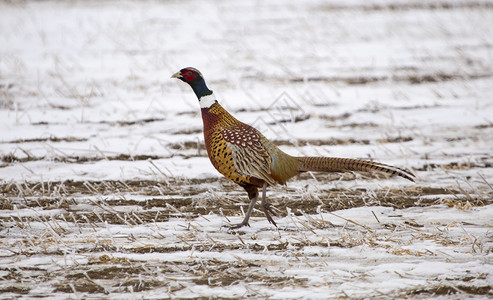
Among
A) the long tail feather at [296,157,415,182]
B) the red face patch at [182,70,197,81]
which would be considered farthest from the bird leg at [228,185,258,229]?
the red face patch at [182,70,197,81]

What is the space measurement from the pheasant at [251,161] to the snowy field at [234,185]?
27 centimetres

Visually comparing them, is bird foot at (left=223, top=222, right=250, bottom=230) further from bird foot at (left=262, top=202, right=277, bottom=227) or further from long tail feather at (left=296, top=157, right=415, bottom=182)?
long tail feather at (left=296, top=157, right=415, bottom=182)

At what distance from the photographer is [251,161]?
3439mm

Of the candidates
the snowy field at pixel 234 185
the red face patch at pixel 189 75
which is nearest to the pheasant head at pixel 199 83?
the red face patch at pixel 189 75

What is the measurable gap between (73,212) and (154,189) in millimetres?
682

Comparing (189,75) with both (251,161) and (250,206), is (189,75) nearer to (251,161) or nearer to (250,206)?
(251,161)

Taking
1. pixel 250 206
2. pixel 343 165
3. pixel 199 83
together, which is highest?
pixel 199 83

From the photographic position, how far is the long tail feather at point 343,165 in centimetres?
328

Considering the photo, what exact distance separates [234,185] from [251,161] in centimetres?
89

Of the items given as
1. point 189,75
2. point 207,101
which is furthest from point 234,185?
point 189,75

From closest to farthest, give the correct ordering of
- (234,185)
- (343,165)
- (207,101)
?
(343,165)
(207,101)
(234,185)

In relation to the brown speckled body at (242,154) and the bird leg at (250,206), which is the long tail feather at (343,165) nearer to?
the brown speckled body at (242,154)

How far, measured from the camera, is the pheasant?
3398mm

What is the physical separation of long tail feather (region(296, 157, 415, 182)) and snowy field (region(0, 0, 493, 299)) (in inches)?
12.9
